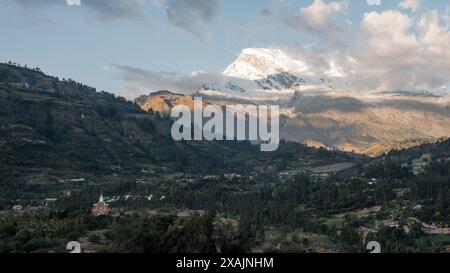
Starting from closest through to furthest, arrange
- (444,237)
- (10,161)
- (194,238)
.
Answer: (194,238)
(444,237)
(10,161)

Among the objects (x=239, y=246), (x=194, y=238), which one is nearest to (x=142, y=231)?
(x=194, y=238)

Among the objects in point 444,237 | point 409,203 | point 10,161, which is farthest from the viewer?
point 10,161

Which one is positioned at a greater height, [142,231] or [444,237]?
[142,231]

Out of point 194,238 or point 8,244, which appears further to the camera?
point 8,244

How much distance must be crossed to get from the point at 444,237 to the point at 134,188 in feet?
336

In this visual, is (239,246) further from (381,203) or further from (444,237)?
(381,203)
